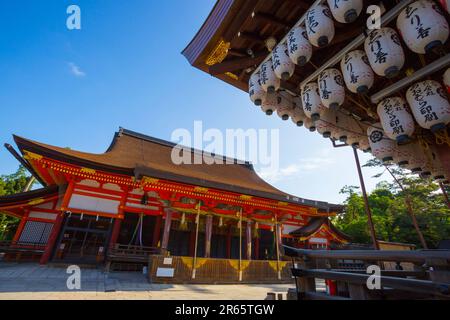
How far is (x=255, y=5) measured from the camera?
119 inches

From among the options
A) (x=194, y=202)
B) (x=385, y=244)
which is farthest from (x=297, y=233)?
(x=194, y=202)

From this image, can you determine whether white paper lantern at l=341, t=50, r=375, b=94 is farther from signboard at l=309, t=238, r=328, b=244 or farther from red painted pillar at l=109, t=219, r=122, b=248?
signboard at l=309, t=238, r=328, b=244

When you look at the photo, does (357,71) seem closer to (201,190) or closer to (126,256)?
(201,190)

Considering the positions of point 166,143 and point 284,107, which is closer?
point 284,107

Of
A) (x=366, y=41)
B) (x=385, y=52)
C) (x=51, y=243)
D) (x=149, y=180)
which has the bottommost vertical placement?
(x=51, y=243)

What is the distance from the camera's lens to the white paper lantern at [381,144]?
3.43 meters

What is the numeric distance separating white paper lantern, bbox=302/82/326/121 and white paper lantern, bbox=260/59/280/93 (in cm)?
50

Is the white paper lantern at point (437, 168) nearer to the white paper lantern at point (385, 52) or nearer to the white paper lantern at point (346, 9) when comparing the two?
the white paper lantern at point (385, 52)

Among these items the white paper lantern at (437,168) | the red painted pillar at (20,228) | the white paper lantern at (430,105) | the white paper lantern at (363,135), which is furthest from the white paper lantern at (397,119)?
the red painted pillar at (20,228)

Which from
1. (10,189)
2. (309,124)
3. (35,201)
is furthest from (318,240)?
(10,189)

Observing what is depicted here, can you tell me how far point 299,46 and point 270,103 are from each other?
1.29 m

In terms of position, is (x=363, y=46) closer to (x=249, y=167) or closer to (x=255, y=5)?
(x=255, y=5)

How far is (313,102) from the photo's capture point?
3.47 metres

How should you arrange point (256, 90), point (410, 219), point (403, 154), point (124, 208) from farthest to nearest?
point (410, 219), point (124, 208), point (256, 90), point (403, 154)
